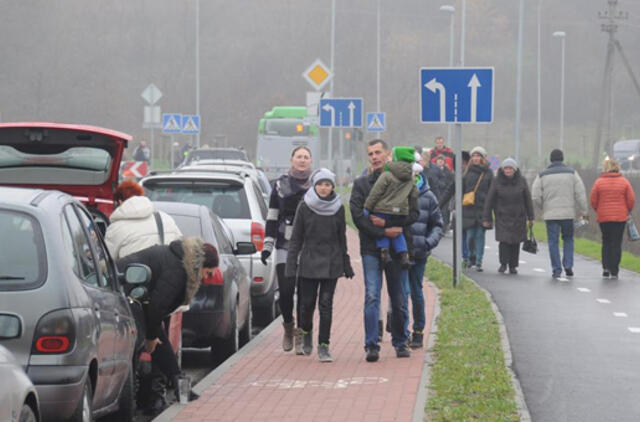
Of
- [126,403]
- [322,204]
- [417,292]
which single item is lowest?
[126,403]

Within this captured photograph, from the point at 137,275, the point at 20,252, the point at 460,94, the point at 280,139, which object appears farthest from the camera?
the point at 280,139

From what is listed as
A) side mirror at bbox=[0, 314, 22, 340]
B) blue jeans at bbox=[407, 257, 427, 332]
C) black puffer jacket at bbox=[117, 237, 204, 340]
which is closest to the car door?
side mirror at bbox=[0, 314, 22, 340]

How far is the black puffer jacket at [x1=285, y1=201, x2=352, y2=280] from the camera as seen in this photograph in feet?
38.5

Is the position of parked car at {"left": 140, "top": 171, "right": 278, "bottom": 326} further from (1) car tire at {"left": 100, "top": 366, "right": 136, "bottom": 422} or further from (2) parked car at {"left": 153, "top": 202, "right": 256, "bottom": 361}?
(1) car tire at {"left": 100, "top": 366, "right": 136, "bottom": 422}

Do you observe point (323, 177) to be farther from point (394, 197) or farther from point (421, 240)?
point (421, 240)

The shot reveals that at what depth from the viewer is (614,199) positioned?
21.0 m

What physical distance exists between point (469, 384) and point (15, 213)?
14.0ft

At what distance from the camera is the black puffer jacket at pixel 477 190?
73.6 ft

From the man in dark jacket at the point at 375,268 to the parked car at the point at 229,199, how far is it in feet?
9.58

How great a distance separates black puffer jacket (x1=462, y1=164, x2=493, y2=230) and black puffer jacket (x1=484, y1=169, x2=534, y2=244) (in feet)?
1.63

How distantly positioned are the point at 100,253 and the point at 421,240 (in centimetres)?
474

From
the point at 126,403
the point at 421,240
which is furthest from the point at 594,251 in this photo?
the point at 126,403

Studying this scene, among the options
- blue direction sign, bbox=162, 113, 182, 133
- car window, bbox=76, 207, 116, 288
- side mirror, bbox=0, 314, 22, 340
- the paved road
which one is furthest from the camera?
blue direction sign, bbox=162, 113, 182, 133

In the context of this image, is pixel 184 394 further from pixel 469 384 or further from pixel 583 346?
pixel 583 346
